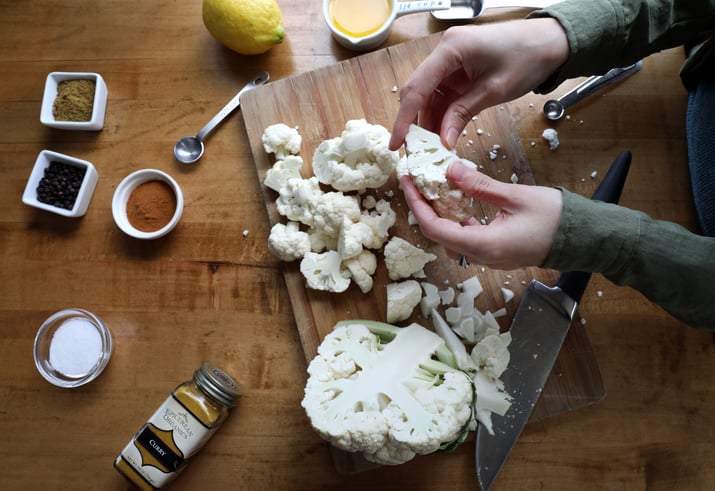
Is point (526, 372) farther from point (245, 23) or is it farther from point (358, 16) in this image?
point (245, 23)

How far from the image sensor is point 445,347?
146 centimetres

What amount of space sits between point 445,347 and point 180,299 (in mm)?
847

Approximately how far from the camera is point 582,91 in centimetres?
161

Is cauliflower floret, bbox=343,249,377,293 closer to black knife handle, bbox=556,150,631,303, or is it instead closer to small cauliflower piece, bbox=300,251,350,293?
small cauliflower piece, bbox=300,251,350,293

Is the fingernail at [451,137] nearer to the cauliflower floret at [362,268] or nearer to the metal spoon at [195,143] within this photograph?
the cauliflower floret at [362,268]

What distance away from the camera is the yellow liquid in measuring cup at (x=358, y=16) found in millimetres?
1627

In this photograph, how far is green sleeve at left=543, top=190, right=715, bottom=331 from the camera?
1.17 metres

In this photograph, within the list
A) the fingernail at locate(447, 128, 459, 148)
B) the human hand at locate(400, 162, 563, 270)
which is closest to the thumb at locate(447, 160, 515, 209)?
the human hand at locate(400, 162, 563, 270)

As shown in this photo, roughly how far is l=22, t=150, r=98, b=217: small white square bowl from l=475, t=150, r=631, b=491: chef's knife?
141 centimetres

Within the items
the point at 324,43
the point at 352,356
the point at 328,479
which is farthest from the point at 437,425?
the point at 324,43

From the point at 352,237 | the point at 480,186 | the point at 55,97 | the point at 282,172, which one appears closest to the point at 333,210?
the point at 352,237

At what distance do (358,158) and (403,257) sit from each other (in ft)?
1.06

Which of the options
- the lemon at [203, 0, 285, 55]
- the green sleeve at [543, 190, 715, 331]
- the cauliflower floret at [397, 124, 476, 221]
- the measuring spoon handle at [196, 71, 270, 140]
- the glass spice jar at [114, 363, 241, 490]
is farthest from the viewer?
the measuring spoon handle at [196, 71, 270, 140]

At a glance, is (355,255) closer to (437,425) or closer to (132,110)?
(437,425)
